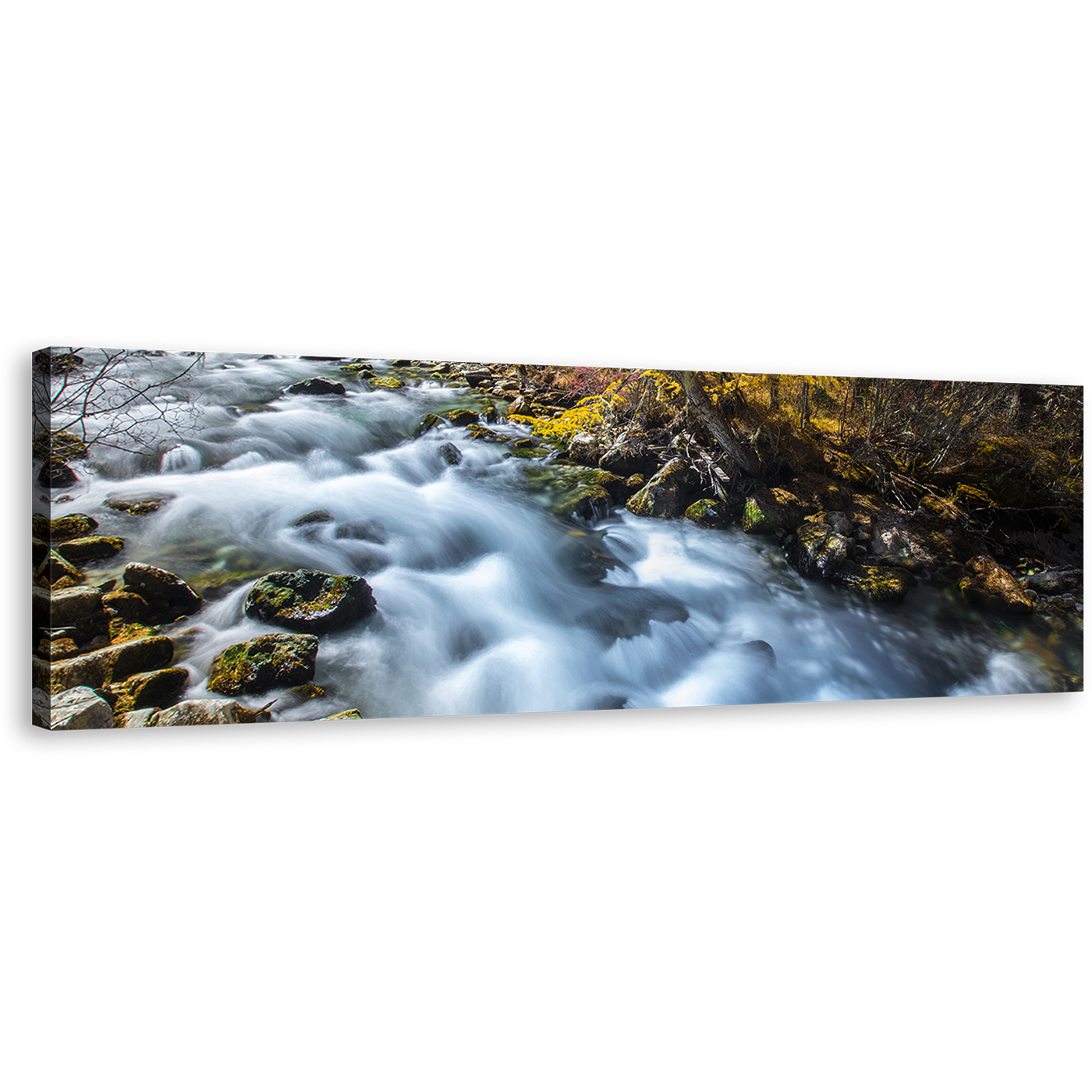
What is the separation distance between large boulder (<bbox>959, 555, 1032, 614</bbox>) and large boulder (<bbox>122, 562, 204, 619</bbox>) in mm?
4448

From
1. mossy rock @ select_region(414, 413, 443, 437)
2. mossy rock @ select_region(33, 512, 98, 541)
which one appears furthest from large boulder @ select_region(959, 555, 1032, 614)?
mossy rock @ select_region(33, 512, 98, 541)

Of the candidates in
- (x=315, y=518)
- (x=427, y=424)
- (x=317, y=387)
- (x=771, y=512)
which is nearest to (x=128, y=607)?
(x=315, y=518)

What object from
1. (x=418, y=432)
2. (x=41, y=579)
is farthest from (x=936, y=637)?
(x=41, y=579)

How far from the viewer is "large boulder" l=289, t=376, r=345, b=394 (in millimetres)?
3338

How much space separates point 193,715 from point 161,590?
601mm

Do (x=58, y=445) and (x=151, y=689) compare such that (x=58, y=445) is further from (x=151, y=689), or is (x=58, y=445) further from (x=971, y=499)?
(x=971, y=499)

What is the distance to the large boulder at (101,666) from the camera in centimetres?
289

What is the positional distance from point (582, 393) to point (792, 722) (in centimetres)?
232

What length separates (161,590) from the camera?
302cm

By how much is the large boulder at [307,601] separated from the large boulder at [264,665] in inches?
3.0

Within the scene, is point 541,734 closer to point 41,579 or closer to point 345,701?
point 345,701

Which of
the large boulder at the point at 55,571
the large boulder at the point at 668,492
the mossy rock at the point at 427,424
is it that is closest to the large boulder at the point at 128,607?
the large boulder at the point at 55,571

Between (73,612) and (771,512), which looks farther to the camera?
(771,512)

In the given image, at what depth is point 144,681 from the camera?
2.95 m
